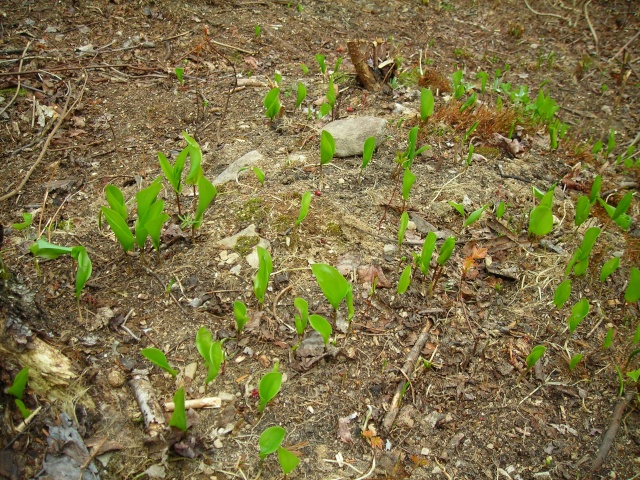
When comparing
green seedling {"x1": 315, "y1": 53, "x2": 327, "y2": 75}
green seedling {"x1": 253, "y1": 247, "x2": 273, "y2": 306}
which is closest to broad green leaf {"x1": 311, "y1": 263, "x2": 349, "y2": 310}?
green seedling {"x1": 253, "y1": 247, "x2": 273, "y2": 306}

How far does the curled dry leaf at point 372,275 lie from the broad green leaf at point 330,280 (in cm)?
41

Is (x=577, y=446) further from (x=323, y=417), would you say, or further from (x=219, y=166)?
(x=219, y=166)

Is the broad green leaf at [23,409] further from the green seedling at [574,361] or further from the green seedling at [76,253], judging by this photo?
the green seedling at [574,361]

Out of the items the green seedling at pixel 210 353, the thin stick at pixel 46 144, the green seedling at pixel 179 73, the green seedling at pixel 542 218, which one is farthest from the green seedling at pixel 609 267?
the thin stick at pixel 46 144

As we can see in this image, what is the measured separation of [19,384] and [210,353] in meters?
0.66

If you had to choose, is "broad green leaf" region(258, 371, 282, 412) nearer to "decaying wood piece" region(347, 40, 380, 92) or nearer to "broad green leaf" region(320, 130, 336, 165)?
"broad green leaf" region(320, 130, 336, 165)

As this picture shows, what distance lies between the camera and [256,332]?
2340mm

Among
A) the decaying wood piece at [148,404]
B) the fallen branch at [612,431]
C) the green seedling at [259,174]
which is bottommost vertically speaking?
the fallen branch at [612,431]

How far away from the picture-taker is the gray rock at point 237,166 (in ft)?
10.3

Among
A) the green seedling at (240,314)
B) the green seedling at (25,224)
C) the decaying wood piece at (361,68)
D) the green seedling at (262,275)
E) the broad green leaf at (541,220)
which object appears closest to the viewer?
the green seedling at (240,314)

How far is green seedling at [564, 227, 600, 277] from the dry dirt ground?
0.41 ft

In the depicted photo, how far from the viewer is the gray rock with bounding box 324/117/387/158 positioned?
3402 millimetres

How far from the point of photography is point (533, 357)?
2275 mm

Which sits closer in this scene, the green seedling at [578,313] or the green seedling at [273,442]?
the green seedling at [273,442]
